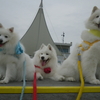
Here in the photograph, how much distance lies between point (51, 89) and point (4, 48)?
3.84ft

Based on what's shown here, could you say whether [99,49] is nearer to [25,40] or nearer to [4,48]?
[4,48]

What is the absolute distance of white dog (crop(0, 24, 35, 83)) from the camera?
95.4 inches

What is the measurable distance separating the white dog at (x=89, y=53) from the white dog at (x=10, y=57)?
3.34ft

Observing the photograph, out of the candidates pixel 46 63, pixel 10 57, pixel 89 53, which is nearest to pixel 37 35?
pixel 46 63

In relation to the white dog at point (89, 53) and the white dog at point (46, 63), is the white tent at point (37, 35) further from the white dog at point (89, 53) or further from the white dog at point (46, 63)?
the white dog at point (89, 53)

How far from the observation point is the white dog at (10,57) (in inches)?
95.4

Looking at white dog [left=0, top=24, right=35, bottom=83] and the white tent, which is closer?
white dog [left=0, top=24, right=35, bottom=83]

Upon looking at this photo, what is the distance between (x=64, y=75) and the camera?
3033 mm

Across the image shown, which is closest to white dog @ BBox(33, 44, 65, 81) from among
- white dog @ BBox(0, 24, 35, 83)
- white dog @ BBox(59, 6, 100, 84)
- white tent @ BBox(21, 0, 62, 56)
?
white dog @ BBox(59, 6, 100, 84)

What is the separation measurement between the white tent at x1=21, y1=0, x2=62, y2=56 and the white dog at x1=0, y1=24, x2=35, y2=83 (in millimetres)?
10882

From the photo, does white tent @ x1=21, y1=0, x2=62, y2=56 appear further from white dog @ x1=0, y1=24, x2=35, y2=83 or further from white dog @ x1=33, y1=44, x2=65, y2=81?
white dog @ x1=0, y1=24, x2=35, y2=83

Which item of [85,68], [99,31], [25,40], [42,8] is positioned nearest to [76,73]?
[85,68]

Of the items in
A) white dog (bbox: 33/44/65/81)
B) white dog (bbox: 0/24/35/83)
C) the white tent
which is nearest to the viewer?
white dog (bbox: 0/24/35/83)

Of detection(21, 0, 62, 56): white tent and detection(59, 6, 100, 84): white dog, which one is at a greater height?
detection(21, 0, 62, 56): white tent
